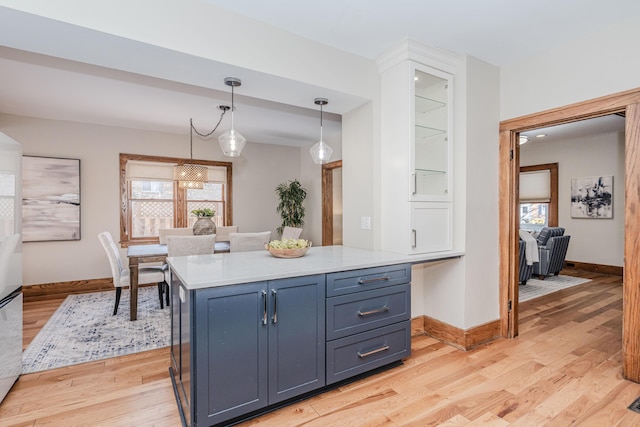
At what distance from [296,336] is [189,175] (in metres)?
3.11

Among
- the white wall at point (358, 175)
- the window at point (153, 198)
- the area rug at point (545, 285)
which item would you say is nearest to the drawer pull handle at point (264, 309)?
the white wall at point (358, 175)

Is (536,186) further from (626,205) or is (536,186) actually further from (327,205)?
(626,205)

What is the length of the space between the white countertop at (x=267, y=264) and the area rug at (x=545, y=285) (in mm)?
2601

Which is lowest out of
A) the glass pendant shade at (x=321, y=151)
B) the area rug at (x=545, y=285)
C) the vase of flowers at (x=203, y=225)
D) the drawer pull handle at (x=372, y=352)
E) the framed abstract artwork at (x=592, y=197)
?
the area rug at (x=545, y=285)

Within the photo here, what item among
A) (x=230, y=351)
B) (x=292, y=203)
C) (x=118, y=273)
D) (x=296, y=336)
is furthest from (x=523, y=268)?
(x=118, y=273)

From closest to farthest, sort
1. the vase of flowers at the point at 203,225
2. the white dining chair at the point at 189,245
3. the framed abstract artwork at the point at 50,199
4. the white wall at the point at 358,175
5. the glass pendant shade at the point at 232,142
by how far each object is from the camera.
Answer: the glass pendant shade at the point at 232,142 → the white wall at the point at 358,175 → the white dining chair at the point at 189,245 → the vase of flowers at the point at 203,225 → the framed abstract artwork at the point at 50,199

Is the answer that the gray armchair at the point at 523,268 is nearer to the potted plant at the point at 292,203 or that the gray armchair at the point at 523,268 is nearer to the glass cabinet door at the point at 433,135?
the glass cabinet door at the point at 433,135

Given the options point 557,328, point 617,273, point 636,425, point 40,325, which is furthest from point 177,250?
point 617,273

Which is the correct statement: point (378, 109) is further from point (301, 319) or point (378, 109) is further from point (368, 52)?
point (301, 319)

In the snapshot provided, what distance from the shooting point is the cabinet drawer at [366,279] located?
211 cm

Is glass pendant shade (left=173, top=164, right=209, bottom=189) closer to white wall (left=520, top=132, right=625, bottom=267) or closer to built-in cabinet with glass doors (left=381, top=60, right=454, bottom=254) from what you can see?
built-in cabinet with glass doors (left=381, top=60, right=454, bottom=254)

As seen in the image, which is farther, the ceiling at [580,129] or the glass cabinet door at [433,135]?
the ceiling at [580,129]

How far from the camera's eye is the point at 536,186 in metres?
7.14

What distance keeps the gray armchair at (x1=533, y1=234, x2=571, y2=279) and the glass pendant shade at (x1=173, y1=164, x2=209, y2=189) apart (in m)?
5.57
